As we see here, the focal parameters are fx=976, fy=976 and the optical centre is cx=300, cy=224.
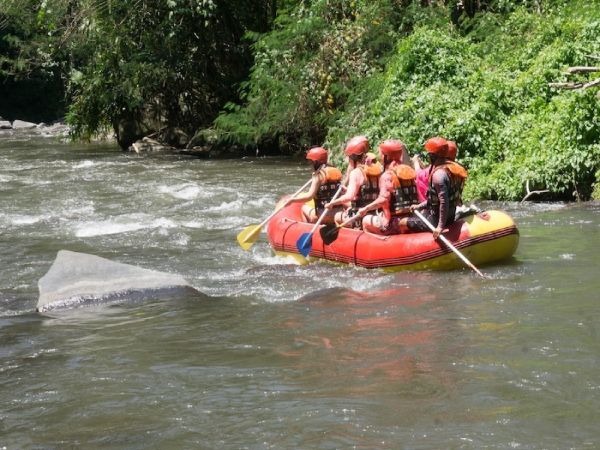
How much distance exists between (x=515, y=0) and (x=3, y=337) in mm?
13521

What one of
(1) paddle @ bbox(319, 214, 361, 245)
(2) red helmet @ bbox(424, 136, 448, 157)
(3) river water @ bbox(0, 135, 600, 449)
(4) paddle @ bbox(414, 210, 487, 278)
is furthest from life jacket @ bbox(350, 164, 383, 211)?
(2) red helmet @ bbox(424, 136, 448, 157)

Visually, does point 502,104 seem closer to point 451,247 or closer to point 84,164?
point 451,247

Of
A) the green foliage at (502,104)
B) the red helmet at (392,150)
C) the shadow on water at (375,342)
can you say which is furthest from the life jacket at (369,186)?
the green foliage at (502,104)

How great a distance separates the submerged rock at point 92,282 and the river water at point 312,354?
204 millimetres

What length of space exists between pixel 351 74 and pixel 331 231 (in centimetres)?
882

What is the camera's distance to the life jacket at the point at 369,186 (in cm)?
957

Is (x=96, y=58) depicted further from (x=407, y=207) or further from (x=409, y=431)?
(x=409, y=431)

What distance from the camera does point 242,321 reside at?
7.29 meters

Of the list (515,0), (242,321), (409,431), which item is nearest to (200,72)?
(515,0)

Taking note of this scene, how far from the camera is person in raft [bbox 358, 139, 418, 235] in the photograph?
9047mm

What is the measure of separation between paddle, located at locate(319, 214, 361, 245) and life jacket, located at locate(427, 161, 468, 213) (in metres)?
0.95

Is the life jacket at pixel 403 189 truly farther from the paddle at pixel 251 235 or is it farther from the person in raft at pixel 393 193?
the paddle at pixel 251 235

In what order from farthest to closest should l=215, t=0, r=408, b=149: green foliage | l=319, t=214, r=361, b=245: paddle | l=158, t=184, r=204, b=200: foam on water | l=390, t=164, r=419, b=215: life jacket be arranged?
l=215, t=0, r=408, b=149: green foliage
l=158, t=184, r=204, b=200: foam on water
l=319, t=214, r=361, b=245: paddle
l=390, t=164, r=419, b=215: life jacket

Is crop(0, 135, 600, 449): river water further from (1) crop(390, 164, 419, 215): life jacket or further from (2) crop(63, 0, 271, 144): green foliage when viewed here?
(2) crop(63, 0, 271, 144): green foliage
